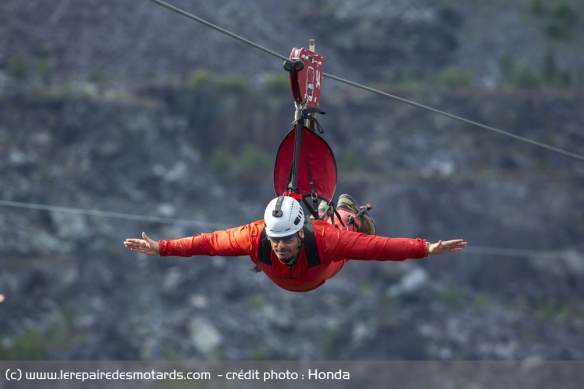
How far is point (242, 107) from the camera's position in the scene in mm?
47062

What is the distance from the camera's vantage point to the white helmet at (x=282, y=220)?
39.0ft

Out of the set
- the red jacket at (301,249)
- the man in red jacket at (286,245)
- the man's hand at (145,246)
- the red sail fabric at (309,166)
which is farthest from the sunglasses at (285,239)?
the red sail fabric at (309,166)

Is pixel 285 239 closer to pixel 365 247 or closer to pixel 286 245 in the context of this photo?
pixel 286 245

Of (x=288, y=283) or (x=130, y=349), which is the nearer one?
(x=288, y=283)

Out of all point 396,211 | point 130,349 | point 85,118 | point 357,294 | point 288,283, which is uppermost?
point 85,118

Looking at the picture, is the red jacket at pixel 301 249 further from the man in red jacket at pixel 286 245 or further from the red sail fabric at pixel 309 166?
the red sail fabric at pixel 309 166

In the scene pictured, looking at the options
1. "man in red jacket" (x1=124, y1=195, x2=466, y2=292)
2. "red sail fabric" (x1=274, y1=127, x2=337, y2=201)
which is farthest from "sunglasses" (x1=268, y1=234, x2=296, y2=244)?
"red sail fabric" (x1=274, y1=127, x2=337, y2=201)

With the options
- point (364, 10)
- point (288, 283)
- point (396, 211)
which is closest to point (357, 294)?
point (396, 211)

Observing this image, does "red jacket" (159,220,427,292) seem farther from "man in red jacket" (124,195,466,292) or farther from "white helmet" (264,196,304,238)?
"white helmet" (264,196,304,238)

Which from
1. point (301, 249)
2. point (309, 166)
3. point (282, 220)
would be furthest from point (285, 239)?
point (309, 166)

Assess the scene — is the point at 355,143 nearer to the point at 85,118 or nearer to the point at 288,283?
the point at 85,118

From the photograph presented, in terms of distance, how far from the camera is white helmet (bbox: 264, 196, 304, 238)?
1188 cm

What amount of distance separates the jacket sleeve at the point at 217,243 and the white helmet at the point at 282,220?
0.29 metres

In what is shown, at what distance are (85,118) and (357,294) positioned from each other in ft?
34.9
